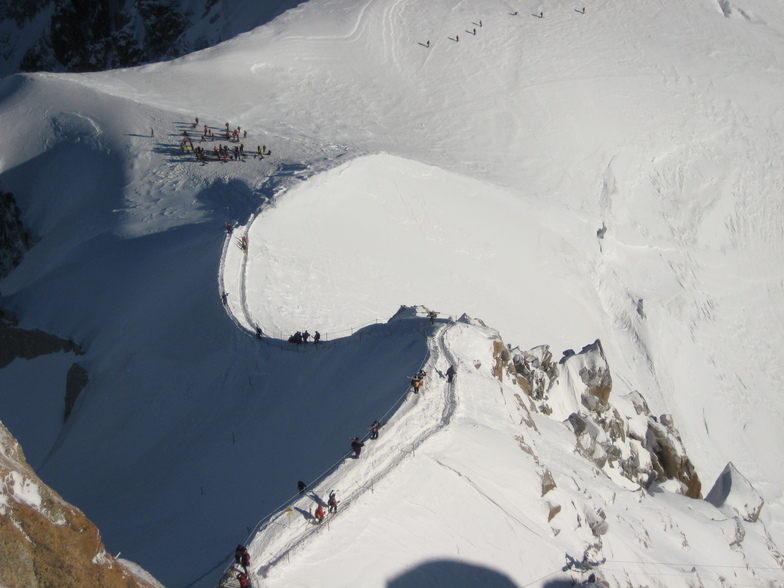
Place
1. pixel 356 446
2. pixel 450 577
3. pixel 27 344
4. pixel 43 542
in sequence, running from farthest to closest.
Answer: pixel 27 344 < pixel 356 446 < pixel 450 577 < pixel 43 542

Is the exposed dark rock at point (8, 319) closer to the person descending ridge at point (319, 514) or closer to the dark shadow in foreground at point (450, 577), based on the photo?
the person descending ridge at point (319, 514)

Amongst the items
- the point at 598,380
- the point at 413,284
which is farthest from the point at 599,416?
the point at 413,284

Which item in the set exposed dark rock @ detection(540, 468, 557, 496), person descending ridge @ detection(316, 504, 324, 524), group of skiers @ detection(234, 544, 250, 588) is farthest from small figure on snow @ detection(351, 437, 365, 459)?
exposed dark rock @ detection(540, 468, 557, 496)

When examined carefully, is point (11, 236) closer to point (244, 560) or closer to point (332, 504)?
point (332, 504)

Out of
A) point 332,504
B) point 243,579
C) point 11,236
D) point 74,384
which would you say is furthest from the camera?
point 11,236

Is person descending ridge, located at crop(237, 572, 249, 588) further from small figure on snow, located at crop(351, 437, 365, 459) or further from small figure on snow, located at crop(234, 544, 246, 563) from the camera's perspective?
small figure on snow, located at crop(351, 437, 365, 459)

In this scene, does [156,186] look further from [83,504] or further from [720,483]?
[720,483]

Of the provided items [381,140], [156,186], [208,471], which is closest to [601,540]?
[208,471]
